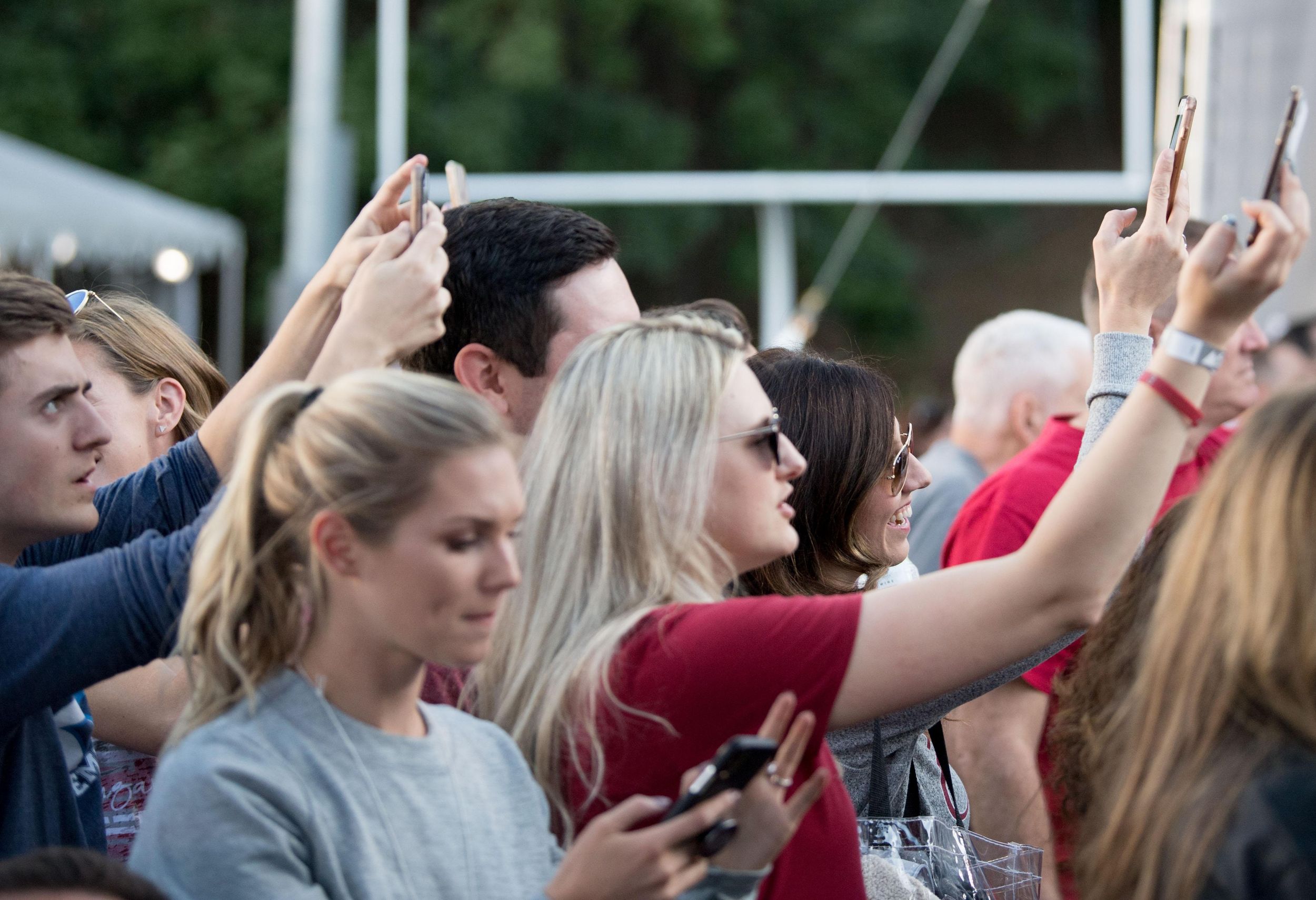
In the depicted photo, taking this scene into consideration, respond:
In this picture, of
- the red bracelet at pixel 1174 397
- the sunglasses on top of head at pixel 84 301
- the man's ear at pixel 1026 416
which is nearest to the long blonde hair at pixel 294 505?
the red bracelet at pixel 1174 397

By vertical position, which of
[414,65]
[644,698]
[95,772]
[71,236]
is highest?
[414,65]

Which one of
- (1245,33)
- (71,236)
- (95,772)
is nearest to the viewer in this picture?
(95,772)

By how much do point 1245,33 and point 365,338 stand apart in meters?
4.42

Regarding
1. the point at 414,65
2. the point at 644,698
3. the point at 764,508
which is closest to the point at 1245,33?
the point at 764,508

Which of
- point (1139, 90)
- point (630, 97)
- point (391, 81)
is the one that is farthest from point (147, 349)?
point (630, 97)

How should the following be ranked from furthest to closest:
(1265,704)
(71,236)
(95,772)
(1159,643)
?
(71,236) < (95,772) < (1159,643) < (1265,704)

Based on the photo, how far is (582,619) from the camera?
179cm

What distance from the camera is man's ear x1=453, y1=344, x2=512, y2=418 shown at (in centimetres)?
245

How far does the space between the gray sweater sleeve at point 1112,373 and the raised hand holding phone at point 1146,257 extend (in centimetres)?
2

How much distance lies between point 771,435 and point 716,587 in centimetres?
22

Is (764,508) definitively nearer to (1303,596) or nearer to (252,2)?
(1303,596)

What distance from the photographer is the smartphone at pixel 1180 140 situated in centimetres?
198

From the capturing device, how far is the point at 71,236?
900cm

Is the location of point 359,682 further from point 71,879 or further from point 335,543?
point 71,879
